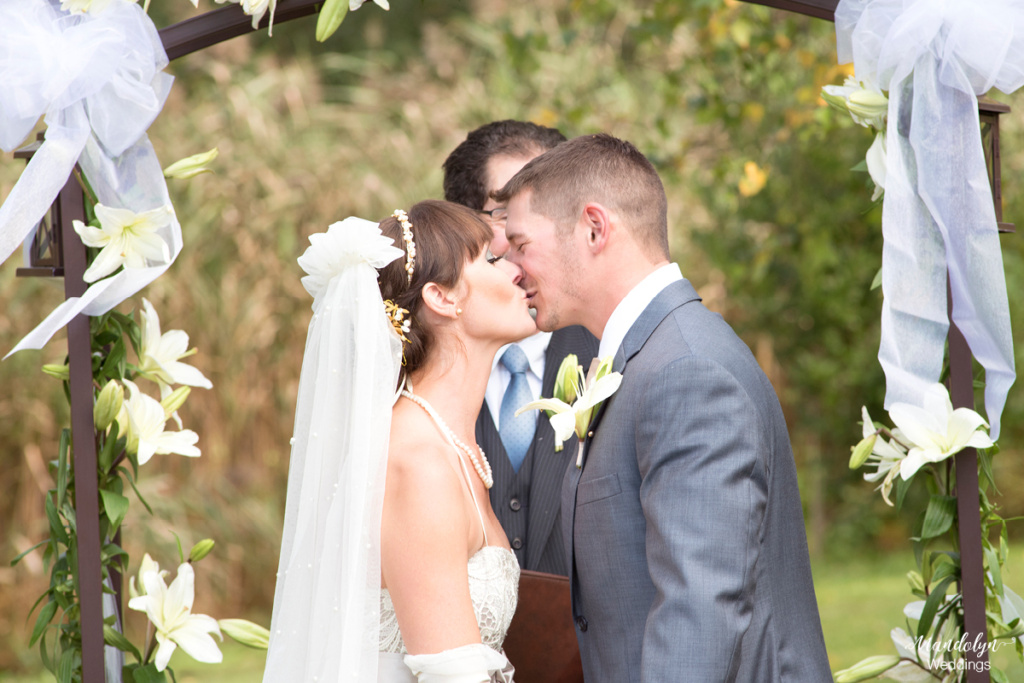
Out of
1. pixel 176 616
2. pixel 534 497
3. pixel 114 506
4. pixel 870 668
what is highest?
pixel 114 506

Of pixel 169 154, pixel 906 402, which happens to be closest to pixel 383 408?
pixel 906 402

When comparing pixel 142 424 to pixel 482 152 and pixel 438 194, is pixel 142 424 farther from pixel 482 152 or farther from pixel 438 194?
pixel 438 194

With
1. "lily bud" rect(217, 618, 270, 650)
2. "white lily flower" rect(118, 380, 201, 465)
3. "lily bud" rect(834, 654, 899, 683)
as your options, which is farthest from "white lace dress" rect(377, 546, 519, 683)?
"lily bud" rect(834, 654, 899, 683)

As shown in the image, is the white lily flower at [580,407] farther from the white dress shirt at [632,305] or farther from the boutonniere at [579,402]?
the white dress shirt at [632,305]

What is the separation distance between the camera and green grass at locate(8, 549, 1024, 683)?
5.44 metres

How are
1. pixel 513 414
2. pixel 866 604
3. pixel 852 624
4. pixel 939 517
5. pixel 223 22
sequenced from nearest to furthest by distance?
pixel 939 517 → pixel 223 22 → pixel 513 414 → pixel 852 624 → pixel 866 604

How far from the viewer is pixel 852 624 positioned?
19.4 feet

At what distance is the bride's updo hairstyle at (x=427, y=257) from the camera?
2.59 metres

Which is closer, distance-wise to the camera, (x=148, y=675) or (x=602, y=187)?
(x=602, y=187)

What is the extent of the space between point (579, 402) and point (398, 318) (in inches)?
23.0

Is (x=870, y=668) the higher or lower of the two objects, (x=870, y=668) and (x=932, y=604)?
the lower

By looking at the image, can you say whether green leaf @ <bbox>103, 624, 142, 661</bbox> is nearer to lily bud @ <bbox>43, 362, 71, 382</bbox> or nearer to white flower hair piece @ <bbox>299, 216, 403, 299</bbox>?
lily bud @ <bbox>43, 362, 71, 382</bbox>

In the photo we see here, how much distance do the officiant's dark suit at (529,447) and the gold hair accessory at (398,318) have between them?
623 mm

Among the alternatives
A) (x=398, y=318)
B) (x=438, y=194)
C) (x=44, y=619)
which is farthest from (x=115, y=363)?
(x=438, y=194)
